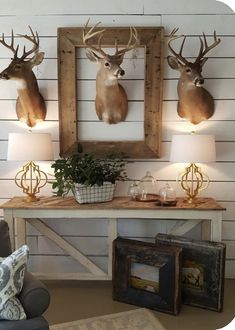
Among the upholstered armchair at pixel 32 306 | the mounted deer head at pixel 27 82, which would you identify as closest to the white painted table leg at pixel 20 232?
the mounted deer head at pixel 27 82

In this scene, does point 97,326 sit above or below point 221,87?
below

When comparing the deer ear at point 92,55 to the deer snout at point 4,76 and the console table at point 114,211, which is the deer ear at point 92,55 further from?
the console table at point 114,211

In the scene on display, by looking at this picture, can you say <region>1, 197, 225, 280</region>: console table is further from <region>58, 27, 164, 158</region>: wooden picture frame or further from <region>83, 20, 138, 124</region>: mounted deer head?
<region>83, 20, 138, 124</region>: mounted deer head

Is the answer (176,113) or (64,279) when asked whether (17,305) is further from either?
(176,113)

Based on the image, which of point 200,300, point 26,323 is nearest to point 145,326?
point 200,300

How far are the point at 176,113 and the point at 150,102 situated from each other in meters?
0.24

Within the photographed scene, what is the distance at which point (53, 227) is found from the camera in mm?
3080

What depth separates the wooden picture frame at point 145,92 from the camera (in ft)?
9.28

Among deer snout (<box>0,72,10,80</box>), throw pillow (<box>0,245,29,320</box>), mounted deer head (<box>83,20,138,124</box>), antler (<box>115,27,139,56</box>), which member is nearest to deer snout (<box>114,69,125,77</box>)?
mounted deer head (<box>83,20,138,124</box>)

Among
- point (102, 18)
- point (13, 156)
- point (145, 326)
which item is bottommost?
point (145, 326)

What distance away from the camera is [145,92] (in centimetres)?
288

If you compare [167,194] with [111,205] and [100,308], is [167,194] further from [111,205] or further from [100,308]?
[100,308]

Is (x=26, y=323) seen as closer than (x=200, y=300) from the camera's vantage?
Yes

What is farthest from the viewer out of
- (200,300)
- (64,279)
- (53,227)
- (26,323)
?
(53,227)
